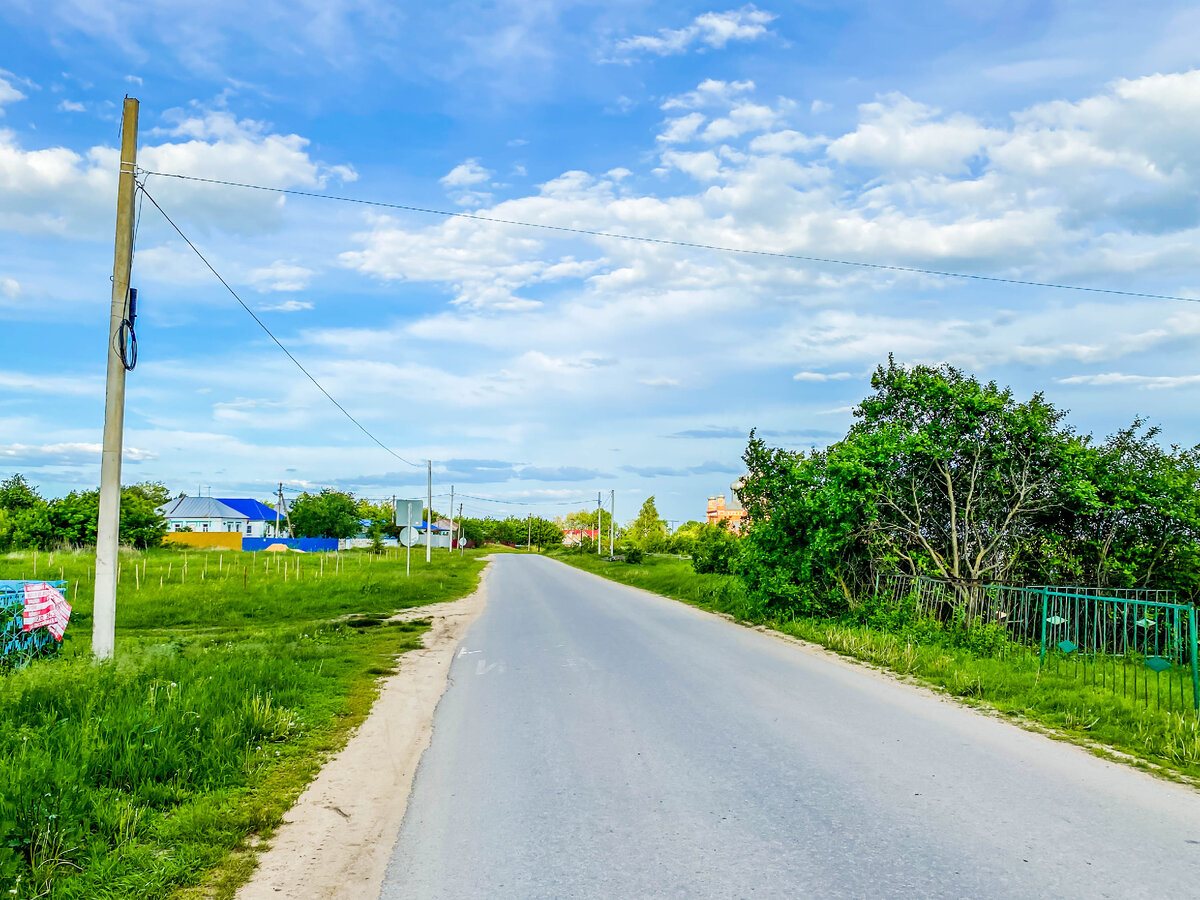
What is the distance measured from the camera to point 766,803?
5410mm

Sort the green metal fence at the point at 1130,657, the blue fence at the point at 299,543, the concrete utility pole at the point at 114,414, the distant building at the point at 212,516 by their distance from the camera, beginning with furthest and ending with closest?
1. the distant building at the point at 212,516
2. the blue fence at the point at 299,543
3. the concrete utility pole at the point at 114,414
4. the green metal fence at the point at 1130,657

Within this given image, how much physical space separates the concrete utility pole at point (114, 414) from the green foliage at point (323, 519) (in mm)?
89986

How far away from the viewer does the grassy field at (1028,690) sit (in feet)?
24.1

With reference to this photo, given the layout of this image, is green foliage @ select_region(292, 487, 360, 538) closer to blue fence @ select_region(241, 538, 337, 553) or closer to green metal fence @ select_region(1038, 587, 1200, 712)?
blue fence @ select_region(241, 538, 337, 553)

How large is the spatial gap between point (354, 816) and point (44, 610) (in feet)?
27.9

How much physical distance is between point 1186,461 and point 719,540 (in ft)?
73.6

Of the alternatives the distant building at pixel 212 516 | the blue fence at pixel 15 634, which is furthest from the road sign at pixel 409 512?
the distant building at pixel 212 516

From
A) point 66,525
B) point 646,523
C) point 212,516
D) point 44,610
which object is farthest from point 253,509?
point 44,610

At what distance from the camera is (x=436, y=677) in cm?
1091

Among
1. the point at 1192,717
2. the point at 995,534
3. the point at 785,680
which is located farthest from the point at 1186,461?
the point at 785,680

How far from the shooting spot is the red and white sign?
425 inches

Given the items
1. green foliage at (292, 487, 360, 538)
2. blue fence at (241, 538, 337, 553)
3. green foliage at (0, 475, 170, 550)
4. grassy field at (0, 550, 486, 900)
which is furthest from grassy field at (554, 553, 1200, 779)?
green foliage at (292, 487, 360, 538)

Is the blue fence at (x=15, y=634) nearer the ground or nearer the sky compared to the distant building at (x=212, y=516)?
nearer the sky

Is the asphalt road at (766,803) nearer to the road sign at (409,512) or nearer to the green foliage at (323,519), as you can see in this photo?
the road sign at (409,512)
